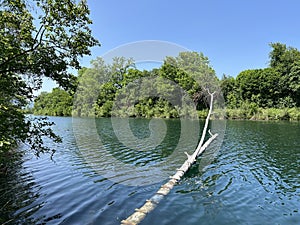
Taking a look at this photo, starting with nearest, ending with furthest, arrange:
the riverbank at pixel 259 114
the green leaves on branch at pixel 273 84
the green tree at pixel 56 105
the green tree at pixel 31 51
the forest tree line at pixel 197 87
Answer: the green tree at pixel 31 51 → the riverbank at pixel 259 114 → the forest tree line at pixel 197 87 → the green leaves on branch at pixel 273 84 → the green tree at pixel 56 105

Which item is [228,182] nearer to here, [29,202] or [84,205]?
[84,205]

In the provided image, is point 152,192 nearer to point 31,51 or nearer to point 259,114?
point 31,51

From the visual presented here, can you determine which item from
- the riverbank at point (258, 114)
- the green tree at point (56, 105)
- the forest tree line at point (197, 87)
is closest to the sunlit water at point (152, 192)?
the riverbank at point (258, 114)

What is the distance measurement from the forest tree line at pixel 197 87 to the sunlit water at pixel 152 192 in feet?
118

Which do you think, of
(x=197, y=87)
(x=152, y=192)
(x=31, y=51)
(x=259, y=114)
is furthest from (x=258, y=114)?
(x=31, y=51)

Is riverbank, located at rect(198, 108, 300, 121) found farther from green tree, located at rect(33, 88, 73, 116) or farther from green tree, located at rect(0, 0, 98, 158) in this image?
green tree, located at rect(33, 88, 73, 116)

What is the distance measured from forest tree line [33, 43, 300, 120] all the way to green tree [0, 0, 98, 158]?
38.9 m

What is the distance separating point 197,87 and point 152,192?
156ft

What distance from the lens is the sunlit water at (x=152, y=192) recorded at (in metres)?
6.50

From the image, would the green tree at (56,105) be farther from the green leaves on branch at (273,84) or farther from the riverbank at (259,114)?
the green leaves on branch at (273,84)

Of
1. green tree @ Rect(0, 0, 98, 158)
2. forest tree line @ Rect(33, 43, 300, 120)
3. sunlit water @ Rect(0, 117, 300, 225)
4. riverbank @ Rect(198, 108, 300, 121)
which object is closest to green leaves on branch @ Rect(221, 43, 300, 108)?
forest tree line @ Rect(33, 43, 300, 120)

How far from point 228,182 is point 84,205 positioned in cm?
584

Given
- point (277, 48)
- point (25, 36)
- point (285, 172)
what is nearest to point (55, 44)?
point (25, 36)

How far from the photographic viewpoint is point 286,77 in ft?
166
